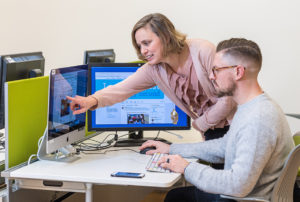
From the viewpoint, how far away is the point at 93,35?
15.7 feet

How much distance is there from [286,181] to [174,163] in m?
0.49

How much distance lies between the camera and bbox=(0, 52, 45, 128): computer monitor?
94.0 inches

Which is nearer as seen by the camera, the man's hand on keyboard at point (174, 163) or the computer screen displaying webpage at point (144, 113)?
the man's hand on keyboard at point (174, 163)

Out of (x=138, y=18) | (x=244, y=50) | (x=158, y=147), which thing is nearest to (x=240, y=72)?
(x=244, y=50)

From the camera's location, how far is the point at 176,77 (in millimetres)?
2250

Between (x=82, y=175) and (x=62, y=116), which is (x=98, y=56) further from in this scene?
(x=82, y=175)

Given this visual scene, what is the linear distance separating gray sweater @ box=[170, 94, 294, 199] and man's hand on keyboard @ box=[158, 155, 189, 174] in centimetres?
14

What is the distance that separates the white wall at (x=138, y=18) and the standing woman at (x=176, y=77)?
6.65ft

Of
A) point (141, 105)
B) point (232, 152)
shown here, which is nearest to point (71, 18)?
point (141, 105)

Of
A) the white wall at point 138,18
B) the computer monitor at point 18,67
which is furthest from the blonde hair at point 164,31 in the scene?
the white wall at point 138,18

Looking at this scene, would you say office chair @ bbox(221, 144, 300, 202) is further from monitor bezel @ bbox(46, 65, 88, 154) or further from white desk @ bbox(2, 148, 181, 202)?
monitor bezel @ bbox(46, 65, 88, 154)

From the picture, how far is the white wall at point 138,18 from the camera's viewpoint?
414 cm

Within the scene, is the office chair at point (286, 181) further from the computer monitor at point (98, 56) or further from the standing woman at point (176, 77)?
the computer monitor at point (98, 56)

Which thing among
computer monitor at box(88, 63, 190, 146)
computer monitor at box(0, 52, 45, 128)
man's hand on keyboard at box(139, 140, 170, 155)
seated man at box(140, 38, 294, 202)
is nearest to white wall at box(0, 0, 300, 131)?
computer monitor at box(88, 63, 190, 146)
